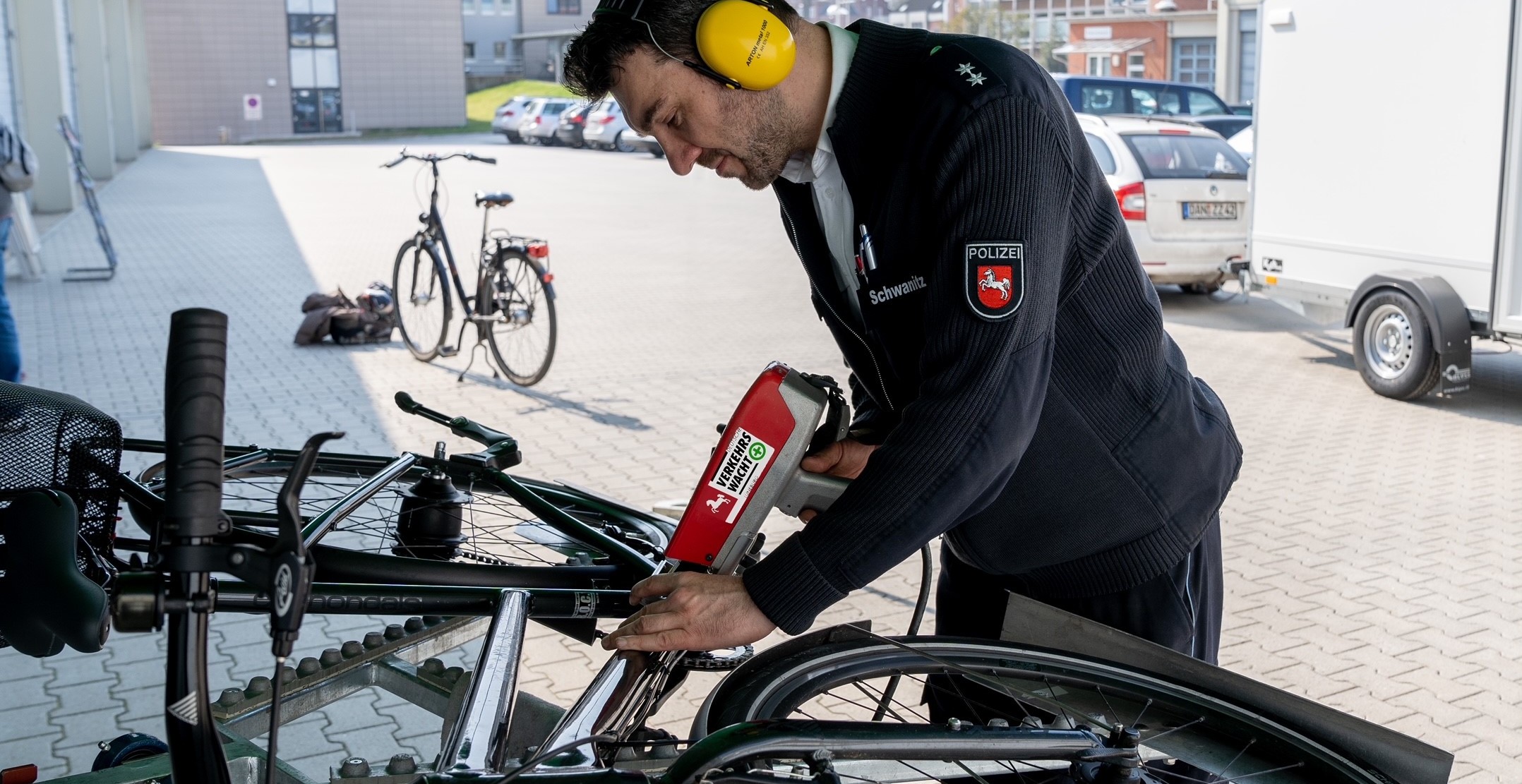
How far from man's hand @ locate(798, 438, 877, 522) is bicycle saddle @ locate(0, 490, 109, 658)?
3.42 ft

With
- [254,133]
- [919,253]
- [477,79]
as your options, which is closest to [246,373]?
[919,253]

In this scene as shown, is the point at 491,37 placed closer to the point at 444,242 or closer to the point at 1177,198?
the point at 1177,198

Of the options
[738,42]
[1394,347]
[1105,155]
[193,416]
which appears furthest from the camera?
[1105,155]

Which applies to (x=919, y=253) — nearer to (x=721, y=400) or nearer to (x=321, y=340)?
(x=721, y=400)

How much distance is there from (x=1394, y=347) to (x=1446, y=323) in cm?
56

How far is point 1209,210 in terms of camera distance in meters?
11.8

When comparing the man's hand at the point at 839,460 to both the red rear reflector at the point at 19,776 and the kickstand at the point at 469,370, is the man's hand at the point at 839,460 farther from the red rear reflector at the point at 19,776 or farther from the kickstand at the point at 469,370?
the kickstand at the point at 469,370

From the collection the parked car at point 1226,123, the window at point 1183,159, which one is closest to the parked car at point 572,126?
the parked car at point 1226,123

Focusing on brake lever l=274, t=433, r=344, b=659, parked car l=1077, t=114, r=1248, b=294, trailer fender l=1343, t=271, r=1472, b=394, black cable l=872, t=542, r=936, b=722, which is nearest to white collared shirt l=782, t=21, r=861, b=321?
black cable l=872, t=542, r=936, b=722

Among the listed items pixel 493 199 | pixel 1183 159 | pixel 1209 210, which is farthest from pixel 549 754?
pixel 1183 159

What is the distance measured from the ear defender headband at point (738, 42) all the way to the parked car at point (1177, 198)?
9.85 metres

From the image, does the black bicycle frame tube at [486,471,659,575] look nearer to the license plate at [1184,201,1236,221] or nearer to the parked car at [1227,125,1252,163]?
the license plate at [1184,201,1236,221]

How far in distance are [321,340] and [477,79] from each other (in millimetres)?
69719

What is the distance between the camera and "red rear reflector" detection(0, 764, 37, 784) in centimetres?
245
